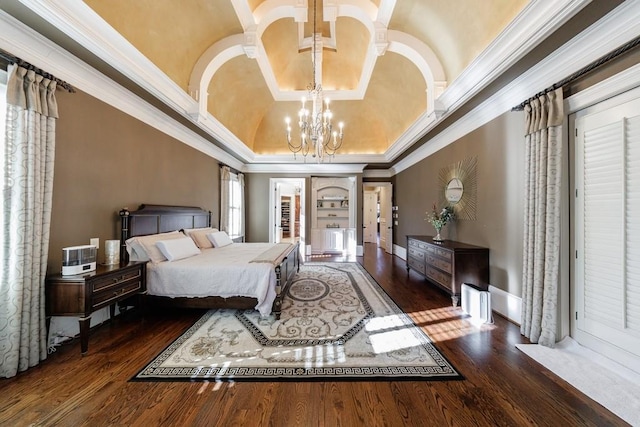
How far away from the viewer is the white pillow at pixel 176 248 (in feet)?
10.3

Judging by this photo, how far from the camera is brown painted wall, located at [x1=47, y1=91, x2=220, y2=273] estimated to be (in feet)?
7.73

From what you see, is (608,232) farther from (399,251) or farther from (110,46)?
(399,251)

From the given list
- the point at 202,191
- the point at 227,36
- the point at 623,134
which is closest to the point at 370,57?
the point at 227,36

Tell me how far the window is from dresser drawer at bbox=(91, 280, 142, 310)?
3.37 m

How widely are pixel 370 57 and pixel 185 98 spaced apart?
3.24 meters

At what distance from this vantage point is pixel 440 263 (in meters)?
3.60

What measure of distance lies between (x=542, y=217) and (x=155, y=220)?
15.6 feet

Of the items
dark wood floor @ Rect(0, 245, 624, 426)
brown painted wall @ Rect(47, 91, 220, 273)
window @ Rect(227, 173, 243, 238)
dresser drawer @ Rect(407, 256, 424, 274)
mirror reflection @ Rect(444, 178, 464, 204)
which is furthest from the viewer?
window @ Rect(227, 173, 243, 238)

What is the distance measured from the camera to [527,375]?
6.29ft

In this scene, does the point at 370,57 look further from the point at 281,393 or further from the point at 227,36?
the point at 281,393

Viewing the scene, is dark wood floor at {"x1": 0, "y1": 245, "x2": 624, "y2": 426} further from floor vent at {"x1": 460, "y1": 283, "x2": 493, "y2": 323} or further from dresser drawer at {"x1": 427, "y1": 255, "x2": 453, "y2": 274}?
dresser drawer at {"x1": 427, "y1": 255, "x2": 453, "y2": 274}

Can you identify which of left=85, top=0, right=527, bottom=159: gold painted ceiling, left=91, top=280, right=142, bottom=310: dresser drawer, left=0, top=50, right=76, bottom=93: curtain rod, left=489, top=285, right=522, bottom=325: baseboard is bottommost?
left=489, top=285, right=522, bottom=325: baseboard

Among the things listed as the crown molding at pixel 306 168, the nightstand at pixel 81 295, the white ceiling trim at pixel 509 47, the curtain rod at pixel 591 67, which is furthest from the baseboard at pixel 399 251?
the nightstand at pixel 81 295

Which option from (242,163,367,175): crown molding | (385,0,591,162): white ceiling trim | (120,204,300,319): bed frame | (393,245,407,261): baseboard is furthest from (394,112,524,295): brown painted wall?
(242,163,367,175): crown molding
